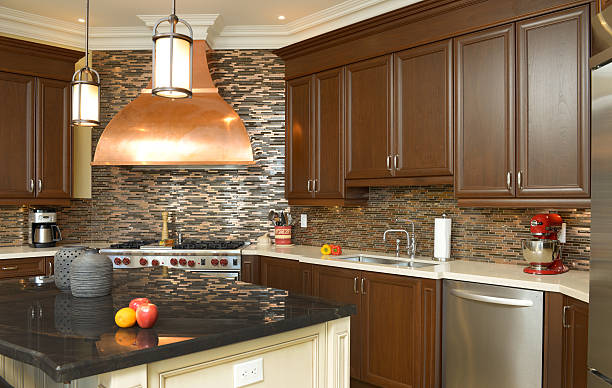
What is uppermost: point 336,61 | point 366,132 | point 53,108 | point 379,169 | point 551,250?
point 336,61

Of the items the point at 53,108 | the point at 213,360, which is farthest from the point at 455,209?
the point at 53,108

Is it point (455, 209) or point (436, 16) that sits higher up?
point (436, 16)

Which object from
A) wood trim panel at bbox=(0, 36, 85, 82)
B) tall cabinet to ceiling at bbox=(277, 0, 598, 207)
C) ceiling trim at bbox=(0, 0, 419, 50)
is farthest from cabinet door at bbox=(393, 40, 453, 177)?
wood trim panel at bbox=(0, 36, 85, 82)

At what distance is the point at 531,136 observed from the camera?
3.00m

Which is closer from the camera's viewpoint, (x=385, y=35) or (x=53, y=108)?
(x=385, y=35)

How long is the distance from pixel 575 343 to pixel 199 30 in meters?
3.98

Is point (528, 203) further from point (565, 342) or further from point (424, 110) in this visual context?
point (424, 110)

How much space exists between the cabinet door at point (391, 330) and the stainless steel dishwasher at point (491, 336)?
0.63 feet

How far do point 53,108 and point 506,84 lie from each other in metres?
3.85

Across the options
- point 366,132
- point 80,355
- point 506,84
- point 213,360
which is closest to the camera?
point 80,355

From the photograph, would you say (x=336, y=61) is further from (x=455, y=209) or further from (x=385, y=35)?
(x=455, y=209)

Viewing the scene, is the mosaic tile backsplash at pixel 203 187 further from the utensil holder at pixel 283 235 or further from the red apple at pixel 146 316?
→ the red apple at pixel 146 316

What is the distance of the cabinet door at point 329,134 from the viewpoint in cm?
419

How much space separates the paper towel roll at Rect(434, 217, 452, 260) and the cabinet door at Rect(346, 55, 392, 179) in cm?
53
